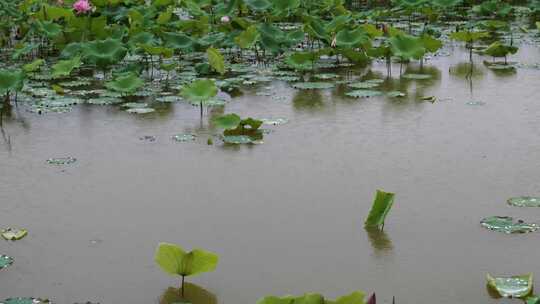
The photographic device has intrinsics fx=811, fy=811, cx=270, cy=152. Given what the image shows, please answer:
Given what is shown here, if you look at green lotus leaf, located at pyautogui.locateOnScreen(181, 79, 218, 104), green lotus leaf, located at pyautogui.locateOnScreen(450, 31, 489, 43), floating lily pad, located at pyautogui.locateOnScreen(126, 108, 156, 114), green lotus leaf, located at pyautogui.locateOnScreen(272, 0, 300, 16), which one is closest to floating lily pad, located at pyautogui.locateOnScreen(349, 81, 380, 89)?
green lotus leaf, located at pyautogui.locateOnScreen(181, 79, 218, 104)

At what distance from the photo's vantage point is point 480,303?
4.67 ft

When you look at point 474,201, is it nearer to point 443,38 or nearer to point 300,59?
point 300,59

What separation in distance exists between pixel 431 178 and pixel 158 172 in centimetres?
73

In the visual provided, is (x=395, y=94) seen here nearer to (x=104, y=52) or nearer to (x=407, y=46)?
(x=407, y=46)

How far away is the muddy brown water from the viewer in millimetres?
1535

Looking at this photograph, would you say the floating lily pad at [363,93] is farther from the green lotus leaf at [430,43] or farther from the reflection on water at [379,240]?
the reflection on water at [379,240]

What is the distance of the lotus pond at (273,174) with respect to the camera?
153 cm

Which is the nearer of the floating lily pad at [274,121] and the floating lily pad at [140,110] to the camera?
the floating lily pad at [274,121]

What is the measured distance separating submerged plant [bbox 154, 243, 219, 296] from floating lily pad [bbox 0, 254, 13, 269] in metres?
0.34

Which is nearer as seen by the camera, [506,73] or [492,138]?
[492,138]

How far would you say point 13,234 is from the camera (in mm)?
1749

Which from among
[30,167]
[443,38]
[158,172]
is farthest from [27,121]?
[443,38]

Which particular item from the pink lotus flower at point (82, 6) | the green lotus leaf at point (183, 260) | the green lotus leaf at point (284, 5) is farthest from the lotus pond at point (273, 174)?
the green lotus leaf at point (284, 5)

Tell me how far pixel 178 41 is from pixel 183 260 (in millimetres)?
2736
